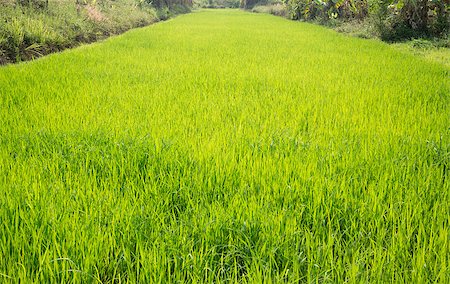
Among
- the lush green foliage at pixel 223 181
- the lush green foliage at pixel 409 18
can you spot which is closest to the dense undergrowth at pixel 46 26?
the lush green foliage at pixel 223 181

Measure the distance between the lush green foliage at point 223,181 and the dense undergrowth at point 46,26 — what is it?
2.46 m

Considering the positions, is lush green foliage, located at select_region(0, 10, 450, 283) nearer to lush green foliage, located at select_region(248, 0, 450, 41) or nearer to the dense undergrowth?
the dense undergrowth

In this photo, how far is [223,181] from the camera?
1.72 meters

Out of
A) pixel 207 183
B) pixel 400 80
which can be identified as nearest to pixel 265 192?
pixel 207 183

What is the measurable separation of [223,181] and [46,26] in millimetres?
6877

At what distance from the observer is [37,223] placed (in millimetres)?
1322

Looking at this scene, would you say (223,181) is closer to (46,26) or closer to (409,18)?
(46,26)

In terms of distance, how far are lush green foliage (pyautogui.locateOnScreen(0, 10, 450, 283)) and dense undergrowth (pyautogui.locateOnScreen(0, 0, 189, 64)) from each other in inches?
97.0

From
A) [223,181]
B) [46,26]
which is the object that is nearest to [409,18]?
[46,26]

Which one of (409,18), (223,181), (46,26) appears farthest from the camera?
(409,18)

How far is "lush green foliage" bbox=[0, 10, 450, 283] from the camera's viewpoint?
3.75ft

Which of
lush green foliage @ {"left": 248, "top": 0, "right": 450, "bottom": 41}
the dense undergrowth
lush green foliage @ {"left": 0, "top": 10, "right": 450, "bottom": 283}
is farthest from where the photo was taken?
lush green foliage @ {"left": 248, "top": 0, "right": 450, "bottom": 41}

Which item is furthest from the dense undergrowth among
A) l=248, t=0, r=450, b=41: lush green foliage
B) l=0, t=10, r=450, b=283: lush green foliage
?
l=248, t=0, r=450, b=41: lush green foliage

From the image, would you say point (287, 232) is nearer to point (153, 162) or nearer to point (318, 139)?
point (153, 162)
